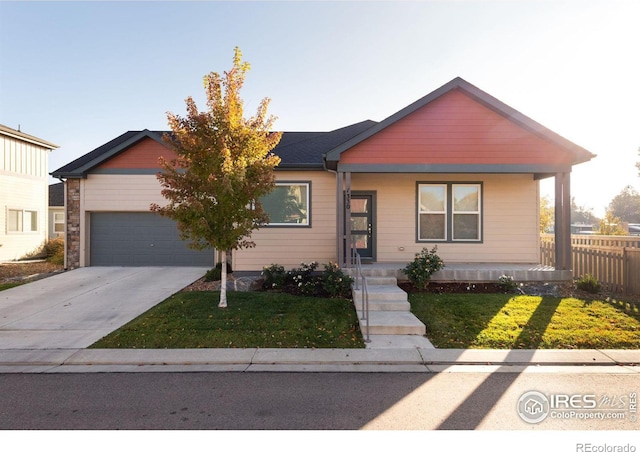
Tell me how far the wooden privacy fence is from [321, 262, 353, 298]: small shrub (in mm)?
7134

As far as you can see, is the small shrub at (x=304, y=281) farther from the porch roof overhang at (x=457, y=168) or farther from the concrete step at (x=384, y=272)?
the porch roof overhang at (x=457, y=168)

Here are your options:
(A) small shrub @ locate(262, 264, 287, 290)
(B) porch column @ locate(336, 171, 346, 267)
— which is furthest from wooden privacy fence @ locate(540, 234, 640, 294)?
(A) small shrub @ locate(262, 264, 287, 290)

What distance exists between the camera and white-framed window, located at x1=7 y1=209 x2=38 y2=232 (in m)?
16.6

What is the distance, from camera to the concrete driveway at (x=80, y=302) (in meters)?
6.29

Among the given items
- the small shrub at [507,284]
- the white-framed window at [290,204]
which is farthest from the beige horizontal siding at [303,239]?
the small shrub at [507,284]

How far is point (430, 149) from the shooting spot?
9562mm

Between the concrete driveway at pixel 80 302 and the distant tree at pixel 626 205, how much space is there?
88.0 meters

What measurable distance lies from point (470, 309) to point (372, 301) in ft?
7.18

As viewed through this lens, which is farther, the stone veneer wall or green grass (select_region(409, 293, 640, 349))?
the stone veneer wall

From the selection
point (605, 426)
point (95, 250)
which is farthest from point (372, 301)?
point (95, 250)

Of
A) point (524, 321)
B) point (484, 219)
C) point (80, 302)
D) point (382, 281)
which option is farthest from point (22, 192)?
point (524, 321)

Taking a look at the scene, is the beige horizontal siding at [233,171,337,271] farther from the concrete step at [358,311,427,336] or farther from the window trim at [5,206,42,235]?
the window trim at [5,206,42,235]

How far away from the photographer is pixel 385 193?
11188 mm

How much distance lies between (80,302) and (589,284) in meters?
13.2
